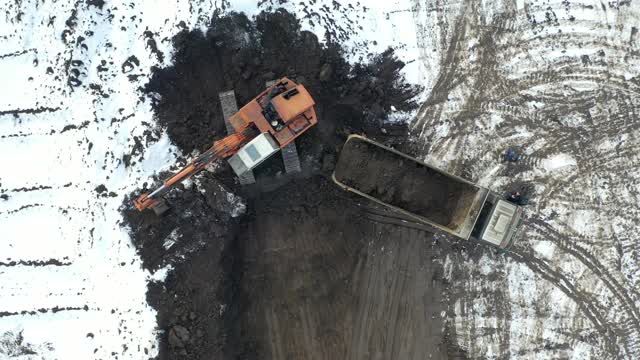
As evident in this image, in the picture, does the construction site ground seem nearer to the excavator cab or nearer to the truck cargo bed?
the truck cargo bed

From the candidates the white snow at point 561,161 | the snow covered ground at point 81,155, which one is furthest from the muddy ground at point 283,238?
the white snow at point 561,161

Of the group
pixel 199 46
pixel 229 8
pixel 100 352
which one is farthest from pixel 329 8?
pixel 100 352

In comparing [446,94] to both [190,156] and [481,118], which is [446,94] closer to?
[481,118]

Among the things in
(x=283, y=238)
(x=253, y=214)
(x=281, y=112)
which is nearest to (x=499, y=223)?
(x=283, y=238)

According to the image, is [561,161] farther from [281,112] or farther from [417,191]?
[281,112]

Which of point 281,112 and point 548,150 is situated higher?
point 548,150

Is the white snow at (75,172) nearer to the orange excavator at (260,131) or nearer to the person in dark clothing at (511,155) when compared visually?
the orange excavator at (260,131)
